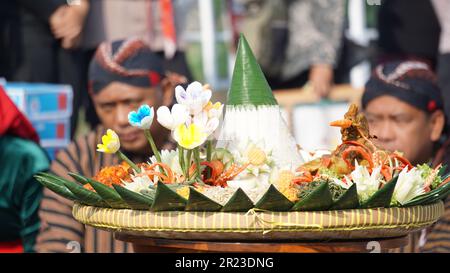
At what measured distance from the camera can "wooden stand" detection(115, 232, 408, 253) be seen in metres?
2.18

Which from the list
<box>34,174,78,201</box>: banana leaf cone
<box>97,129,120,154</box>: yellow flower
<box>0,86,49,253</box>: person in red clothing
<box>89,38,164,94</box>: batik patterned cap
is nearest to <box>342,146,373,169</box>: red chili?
<box>97,129,120,154</box>: yellow flower

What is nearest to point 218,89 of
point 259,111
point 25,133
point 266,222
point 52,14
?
point 52,14

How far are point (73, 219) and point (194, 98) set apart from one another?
170cm

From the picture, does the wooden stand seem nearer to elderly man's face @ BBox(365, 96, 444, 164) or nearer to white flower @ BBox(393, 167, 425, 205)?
white flower @ BBox(393, 167, 425, 205)

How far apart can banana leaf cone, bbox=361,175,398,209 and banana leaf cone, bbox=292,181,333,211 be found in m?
0.09

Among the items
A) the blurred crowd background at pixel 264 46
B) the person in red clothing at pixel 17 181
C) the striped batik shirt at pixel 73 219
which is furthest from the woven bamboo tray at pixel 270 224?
the blurred crowd background at pixel 264 46

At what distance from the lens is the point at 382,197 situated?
216 cm

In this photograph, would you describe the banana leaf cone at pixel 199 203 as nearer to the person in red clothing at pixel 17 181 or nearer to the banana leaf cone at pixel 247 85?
the banana leaf cone at pixel 247 85

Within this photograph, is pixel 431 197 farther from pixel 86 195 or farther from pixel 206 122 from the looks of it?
pixel 86 195

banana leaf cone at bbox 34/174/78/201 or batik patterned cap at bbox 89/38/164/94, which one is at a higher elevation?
batik patterned cap at bbox 89/38/164/94

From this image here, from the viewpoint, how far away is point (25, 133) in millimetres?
4055

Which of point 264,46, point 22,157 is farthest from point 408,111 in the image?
point 22,157

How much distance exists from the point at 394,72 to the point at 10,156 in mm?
1724

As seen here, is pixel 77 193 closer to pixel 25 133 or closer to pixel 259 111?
pixel 259 111
